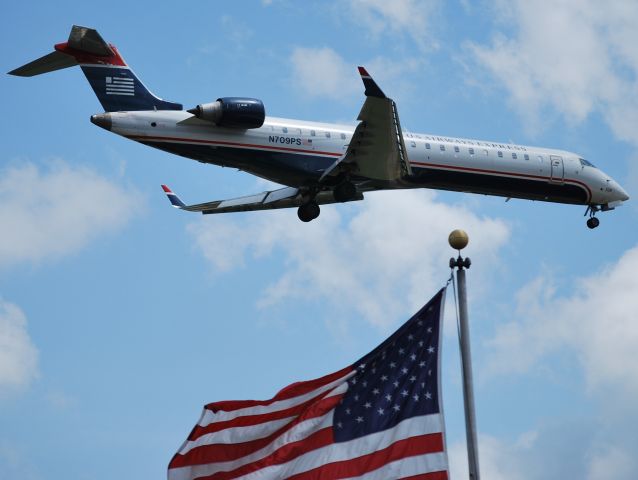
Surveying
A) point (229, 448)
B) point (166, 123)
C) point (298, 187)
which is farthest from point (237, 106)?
point (229, 448)

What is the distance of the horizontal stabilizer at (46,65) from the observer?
36.2 metres

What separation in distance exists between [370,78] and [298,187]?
8.02 m

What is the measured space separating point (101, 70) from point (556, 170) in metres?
17.9

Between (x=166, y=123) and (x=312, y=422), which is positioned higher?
(x=166, y=123)

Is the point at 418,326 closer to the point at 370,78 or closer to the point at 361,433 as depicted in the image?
the point at 361,433

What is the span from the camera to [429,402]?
48.5 ft

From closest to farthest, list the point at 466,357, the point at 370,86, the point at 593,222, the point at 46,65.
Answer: the point at 466,357 < the point at 370,86 < the point at 46,65 < the point at 593,222

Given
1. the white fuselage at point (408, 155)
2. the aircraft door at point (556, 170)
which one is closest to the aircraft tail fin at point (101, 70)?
the white fuselage at point (408, 155)

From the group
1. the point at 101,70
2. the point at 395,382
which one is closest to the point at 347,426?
the point at 395,382

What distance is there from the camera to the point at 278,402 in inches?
624

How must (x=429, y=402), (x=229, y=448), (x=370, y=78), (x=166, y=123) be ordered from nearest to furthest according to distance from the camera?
(x=429, y=402) < (x=229, y=448) < (x=370, y=78) < (x=166, y=123)

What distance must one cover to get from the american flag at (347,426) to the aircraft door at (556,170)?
2819cm

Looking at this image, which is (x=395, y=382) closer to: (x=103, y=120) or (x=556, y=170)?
(x=103, y=120)

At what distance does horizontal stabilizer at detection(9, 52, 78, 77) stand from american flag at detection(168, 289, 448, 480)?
23205 mm
